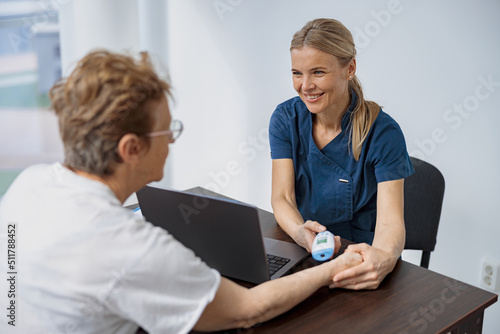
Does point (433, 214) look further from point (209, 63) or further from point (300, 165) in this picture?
point (209, 63)

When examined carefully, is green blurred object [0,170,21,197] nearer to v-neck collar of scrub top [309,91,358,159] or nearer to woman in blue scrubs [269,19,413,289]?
woman in blue scrubs [269,19,413,289]

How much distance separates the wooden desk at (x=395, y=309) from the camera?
108 centimetres

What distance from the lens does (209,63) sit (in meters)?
3.25

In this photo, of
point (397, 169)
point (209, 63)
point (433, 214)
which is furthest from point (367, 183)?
point (209, 63)

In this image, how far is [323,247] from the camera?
1333 millimetres

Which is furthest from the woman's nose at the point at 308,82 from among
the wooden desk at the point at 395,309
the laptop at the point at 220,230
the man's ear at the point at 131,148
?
the man's ear at the point at 131,148

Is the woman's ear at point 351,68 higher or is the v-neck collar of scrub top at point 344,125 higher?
the woman's ear at point 351,68

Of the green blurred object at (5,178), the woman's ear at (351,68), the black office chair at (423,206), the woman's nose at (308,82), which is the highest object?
the woman's ear at (351,68)

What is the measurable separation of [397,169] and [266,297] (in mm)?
742

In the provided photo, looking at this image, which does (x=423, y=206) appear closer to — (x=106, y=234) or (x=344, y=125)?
(x=344, y=125)

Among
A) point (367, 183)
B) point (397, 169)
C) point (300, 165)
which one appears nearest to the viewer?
point (397, 169)

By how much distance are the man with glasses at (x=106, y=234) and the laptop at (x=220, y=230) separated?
0.54ft

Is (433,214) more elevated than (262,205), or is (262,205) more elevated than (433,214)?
(433,214)

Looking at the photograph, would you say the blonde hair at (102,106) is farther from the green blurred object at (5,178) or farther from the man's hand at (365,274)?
the green blurred object at (5,178)
